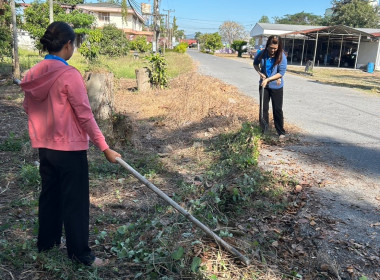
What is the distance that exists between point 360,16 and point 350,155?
51.4m

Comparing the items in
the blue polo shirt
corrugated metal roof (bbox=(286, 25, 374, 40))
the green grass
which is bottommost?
the green grass

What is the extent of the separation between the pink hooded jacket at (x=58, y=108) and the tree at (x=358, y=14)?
179ft

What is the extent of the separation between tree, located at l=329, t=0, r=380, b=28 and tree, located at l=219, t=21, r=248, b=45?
3966 centimetres

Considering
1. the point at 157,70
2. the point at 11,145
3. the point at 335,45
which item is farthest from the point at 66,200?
the point at 335,45

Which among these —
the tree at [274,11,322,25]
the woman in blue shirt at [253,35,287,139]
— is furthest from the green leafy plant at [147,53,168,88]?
the tree at [274,11,322,25]

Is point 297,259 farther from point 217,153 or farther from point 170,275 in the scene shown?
point 217,153

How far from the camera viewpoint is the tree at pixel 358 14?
48.9 metres

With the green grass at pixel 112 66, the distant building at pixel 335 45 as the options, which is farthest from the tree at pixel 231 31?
the green grass at pixel 112 66

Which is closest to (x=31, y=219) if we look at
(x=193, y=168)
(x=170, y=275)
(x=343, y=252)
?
(x=170, y=275)

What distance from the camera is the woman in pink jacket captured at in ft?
7.80

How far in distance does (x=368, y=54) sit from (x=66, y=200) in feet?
124

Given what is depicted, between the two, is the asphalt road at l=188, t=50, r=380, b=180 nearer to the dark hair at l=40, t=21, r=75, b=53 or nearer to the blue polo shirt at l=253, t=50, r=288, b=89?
the blue polo shirt at l=253, t=50, r=288, b=89

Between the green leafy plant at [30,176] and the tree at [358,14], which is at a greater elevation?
the tree at [358,14]

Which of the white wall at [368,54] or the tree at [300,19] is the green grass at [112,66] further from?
the tree at [300,19]
